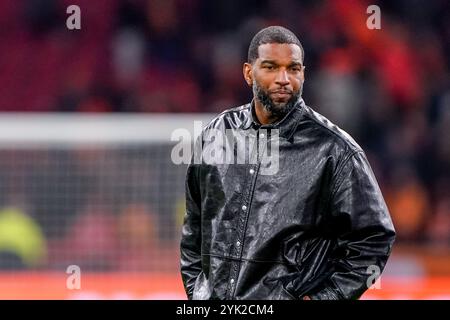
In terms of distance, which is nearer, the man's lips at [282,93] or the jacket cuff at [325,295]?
the jacket cuff at [325,295]

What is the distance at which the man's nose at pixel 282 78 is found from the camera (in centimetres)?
388

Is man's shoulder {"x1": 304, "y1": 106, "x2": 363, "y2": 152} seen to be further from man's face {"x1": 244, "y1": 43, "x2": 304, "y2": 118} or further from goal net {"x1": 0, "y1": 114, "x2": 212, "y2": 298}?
goal net {"x1": 0, "y1": 114, "x2": 212, "y2": 298}

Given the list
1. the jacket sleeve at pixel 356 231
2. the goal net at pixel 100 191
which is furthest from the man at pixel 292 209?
the goal net at pixel 100 191

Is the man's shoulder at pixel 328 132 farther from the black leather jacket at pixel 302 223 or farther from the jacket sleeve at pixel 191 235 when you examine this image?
the jacket sleeve at pixel 191 235

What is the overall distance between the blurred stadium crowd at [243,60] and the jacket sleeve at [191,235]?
5.58 metres

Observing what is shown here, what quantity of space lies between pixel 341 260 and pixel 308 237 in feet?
0.43

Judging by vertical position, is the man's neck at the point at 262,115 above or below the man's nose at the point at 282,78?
below

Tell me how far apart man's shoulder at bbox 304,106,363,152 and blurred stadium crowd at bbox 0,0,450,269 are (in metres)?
5.79

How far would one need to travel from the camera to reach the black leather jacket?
381 cm

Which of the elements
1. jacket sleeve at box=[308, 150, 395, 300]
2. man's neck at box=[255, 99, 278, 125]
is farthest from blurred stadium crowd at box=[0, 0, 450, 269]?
jacket sleeve at box=[308, 150, 395, 300]

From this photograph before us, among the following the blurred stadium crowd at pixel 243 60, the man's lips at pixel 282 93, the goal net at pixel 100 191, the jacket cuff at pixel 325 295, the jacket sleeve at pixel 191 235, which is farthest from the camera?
the blurred stadium crowd at pixel 243 60

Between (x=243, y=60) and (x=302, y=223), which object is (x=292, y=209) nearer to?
(x=302, y=223)

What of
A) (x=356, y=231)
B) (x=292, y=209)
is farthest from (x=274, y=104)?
(x=356, y=231)

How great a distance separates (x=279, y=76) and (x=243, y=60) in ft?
22.2
